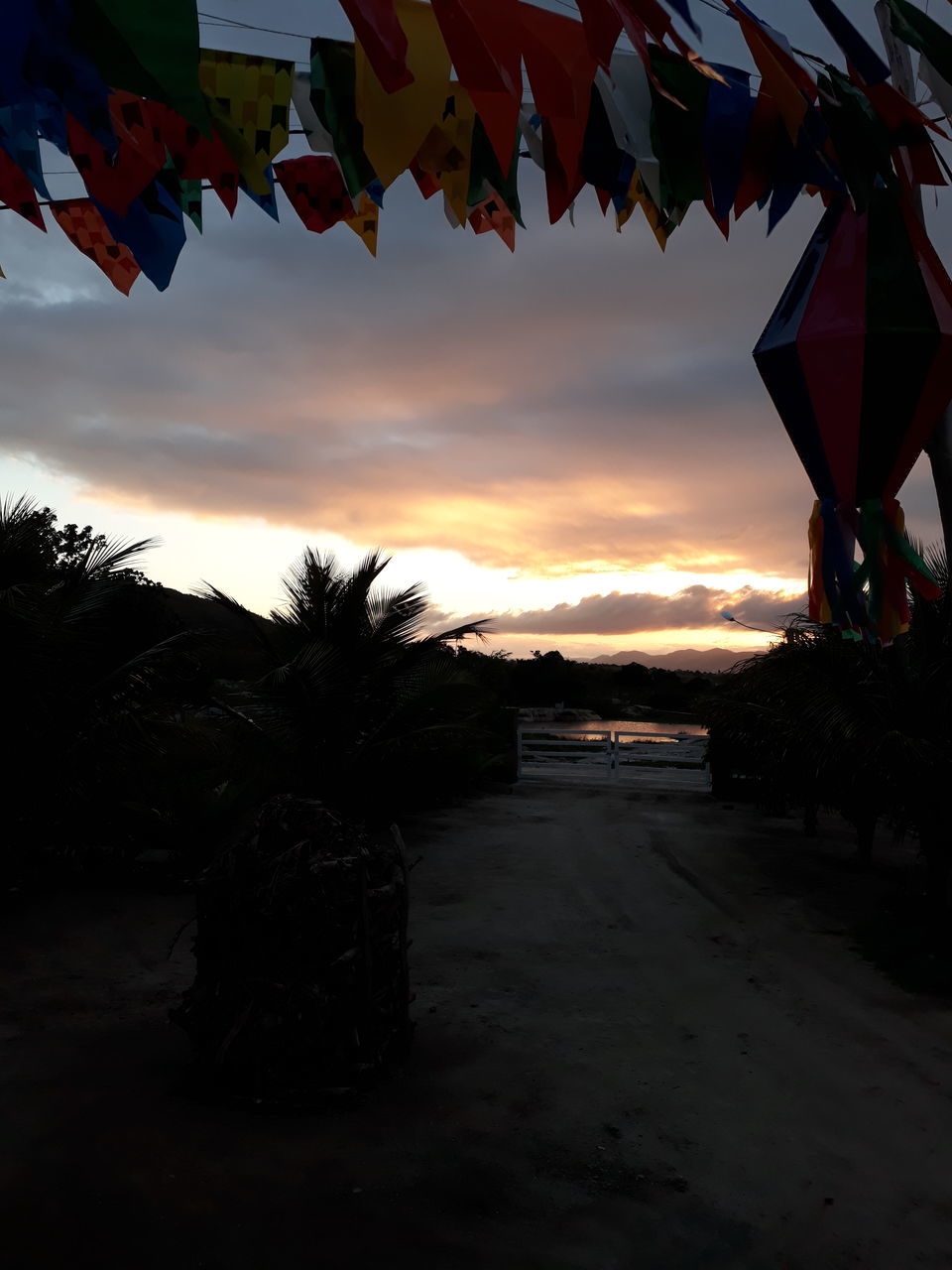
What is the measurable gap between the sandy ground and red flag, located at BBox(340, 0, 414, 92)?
13.6 ft

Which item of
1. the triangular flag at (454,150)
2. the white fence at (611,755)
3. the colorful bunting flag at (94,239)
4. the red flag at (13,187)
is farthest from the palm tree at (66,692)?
the white fence at (611,755)

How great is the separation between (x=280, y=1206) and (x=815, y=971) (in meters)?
5.26

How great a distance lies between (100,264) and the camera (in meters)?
3.62

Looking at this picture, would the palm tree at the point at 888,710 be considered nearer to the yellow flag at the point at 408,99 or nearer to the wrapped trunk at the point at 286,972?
the wrapped trunk at the point at 286,972

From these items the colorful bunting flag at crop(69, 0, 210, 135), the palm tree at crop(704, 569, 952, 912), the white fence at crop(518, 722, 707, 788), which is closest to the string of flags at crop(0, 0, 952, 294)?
the colorful bunting flag at crop(69, 0, 210, 135)

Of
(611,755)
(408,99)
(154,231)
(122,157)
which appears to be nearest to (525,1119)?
(154,231)

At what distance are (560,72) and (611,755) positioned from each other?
17.0m

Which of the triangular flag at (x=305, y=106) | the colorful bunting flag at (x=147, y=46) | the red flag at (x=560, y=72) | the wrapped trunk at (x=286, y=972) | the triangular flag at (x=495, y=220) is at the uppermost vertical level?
the triangular flag at (x=495, y=220)

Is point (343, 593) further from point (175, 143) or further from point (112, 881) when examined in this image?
point (175, 143)

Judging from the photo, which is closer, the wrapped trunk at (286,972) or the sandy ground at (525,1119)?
the sandy ground at (525,1119)

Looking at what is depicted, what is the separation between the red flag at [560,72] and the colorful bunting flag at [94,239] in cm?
196

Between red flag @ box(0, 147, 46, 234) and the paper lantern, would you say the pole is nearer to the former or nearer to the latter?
the paper lantern

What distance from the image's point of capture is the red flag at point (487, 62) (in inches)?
91.9

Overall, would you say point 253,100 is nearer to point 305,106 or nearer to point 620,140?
point 305,106
